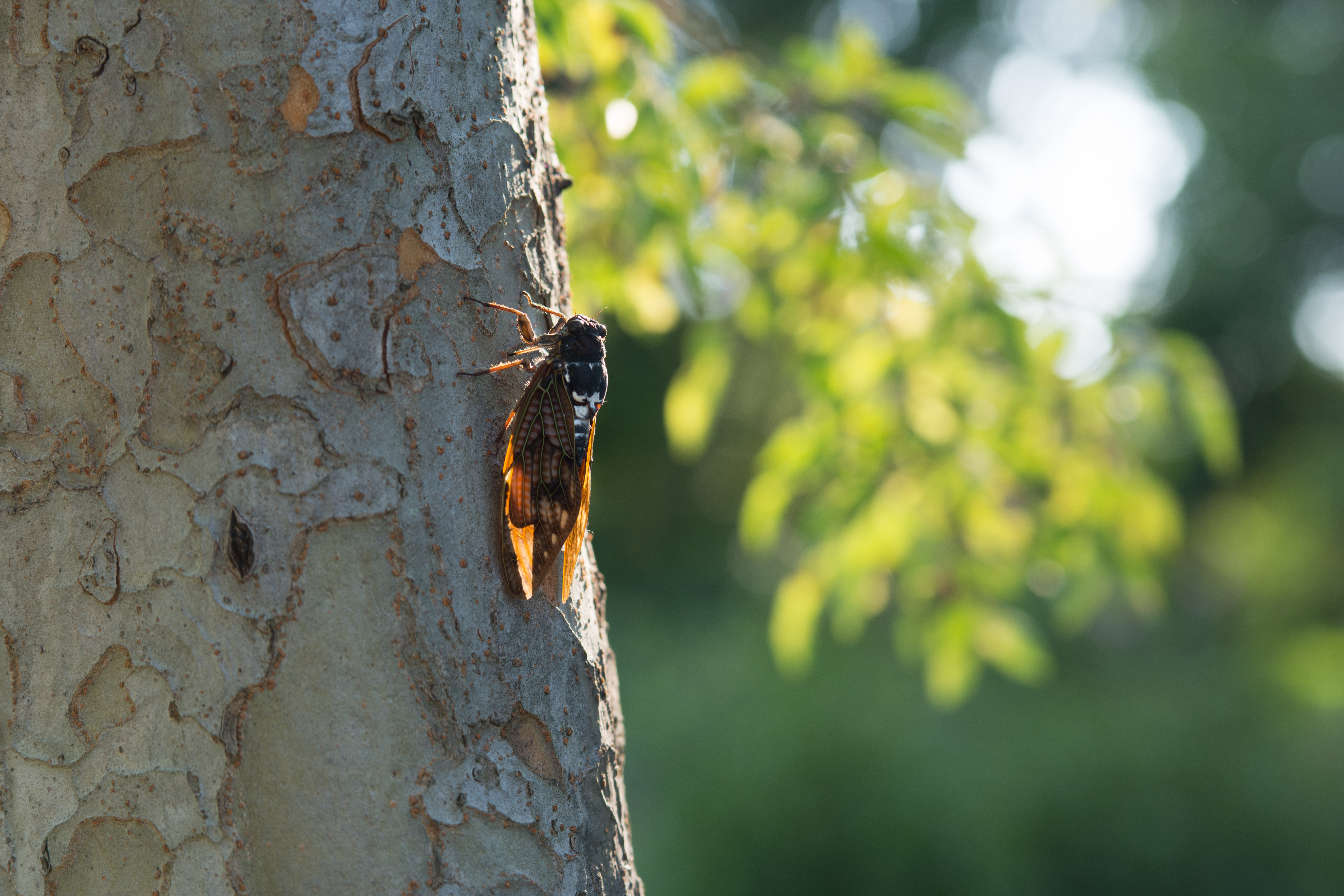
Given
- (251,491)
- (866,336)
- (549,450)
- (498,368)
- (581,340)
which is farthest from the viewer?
(866,336)

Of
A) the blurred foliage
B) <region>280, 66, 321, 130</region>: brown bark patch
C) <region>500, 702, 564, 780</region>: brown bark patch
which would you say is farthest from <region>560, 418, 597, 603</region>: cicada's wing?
the blurred foliage

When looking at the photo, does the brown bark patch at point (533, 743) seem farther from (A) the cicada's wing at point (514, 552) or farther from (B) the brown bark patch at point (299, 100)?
(B) the brown bark patch at point (299, 100)

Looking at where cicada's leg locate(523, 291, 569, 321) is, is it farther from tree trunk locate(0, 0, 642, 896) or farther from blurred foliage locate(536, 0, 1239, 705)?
blurred foliage locate(536, 0, 1239, 705)

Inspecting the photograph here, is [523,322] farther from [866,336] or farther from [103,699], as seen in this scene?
[866,336]

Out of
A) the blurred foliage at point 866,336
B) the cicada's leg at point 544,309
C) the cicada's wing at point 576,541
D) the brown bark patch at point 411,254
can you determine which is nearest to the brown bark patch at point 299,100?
the brown bark patch at point 411,254

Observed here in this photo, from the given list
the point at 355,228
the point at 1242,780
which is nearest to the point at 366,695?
the point at 355,228

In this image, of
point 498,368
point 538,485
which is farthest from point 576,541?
point 498,368
